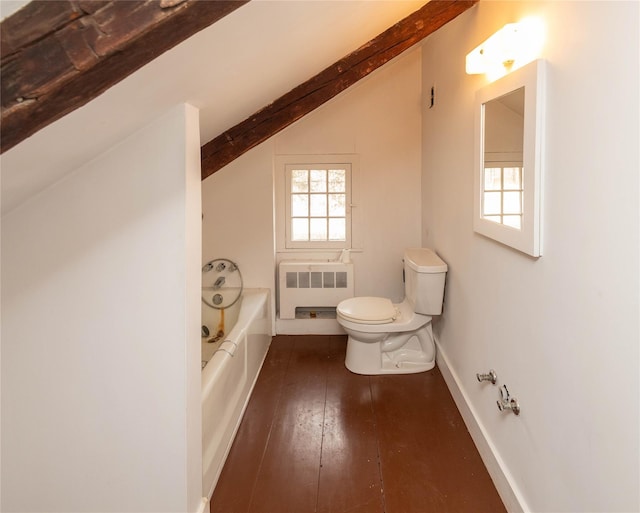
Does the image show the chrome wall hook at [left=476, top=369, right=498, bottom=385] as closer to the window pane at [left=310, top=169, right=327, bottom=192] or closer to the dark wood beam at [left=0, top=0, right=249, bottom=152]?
the dark wood beam at [left=0, top=0, right=249, bottom=152]

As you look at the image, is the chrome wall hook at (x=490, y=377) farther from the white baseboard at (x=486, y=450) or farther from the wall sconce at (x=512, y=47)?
the wall sconce at (x=512, y=47)

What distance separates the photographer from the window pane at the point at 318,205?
3.79 meters

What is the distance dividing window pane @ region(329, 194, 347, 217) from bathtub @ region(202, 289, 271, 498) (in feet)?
2.95

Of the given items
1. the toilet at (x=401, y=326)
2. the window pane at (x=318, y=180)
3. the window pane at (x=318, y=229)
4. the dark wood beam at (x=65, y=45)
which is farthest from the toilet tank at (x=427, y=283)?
the dark wood beam at (x=65, y=45)

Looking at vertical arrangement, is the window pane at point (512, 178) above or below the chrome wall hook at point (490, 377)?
above

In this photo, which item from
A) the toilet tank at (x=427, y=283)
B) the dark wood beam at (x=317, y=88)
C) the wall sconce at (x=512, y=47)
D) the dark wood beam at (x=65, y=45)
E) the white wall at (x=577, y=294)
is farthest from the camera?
the toilet tank at (x=427, y=283)

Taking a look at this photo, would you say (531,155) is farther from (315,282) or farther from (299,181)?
(299,181)

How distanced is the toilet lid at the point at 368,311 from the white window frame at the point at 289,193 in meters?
0.73

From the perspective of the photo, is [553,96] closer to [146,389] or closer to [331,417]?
[146,389]

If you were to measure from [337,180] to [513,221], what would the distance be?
2.25 metres

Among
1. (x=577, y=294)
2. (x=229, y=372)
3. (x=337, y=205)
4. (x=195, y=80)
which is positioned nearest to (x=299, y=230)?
(x=337, y=205)

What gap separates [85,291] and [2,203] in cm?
35

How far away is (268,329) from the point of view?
141 inches

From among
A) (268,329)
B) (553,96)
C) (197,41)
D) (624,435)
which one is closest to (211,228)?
(268,329)
